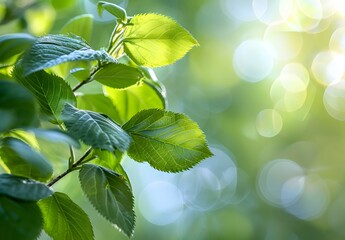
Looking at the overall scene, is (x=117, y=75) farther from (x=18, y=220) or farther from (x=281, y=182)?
(x=281, y=182)

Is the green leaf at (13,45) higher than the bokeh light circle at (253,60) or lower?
higher

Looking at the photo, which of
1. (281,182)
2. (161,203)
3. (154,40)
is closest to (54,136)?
(154,40)

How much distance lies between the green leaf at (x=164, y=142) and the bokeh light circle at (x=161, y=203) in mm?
1392

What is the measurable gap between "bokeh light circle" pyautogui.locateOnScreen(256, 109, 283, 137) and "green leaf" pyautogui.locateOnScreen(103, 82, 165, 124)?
1559mm

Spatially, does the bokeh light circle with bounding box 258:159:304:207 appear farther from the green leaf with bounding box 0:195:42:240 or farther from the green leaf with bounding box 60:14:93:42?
the green leaf with bounding box 0:195:42:240

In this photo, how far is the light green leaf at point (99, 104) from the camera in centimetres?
46

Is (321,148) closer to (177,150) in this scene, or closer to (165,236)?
(165,236)

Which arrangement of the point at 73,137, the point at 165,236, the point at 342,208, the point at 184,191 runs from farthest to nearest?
the point at 342,208 < the point at 184,191 < the point at 165,236 < the point at 73,137

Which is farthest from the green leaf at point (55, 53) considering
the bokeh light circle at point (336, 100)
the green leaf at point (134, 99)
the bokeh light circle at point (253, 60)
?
the bokeh light circle at point (336, 100)

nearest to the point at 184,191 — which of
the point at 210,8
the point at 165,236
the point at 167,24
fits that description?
the point at 165,236

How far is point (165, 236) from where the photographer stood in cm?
170

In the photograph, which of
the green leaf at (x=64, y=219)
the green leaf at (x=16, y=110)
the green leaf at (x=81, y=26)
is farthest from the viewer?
the green leaf at (x=81, y=26)

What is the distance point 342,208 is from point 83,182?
1.92 m

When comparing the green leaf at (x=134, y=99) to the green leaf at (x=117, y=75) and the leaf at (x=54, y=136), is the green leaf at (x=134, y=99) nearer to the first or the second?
the green leaf at (x=117, y=75)
